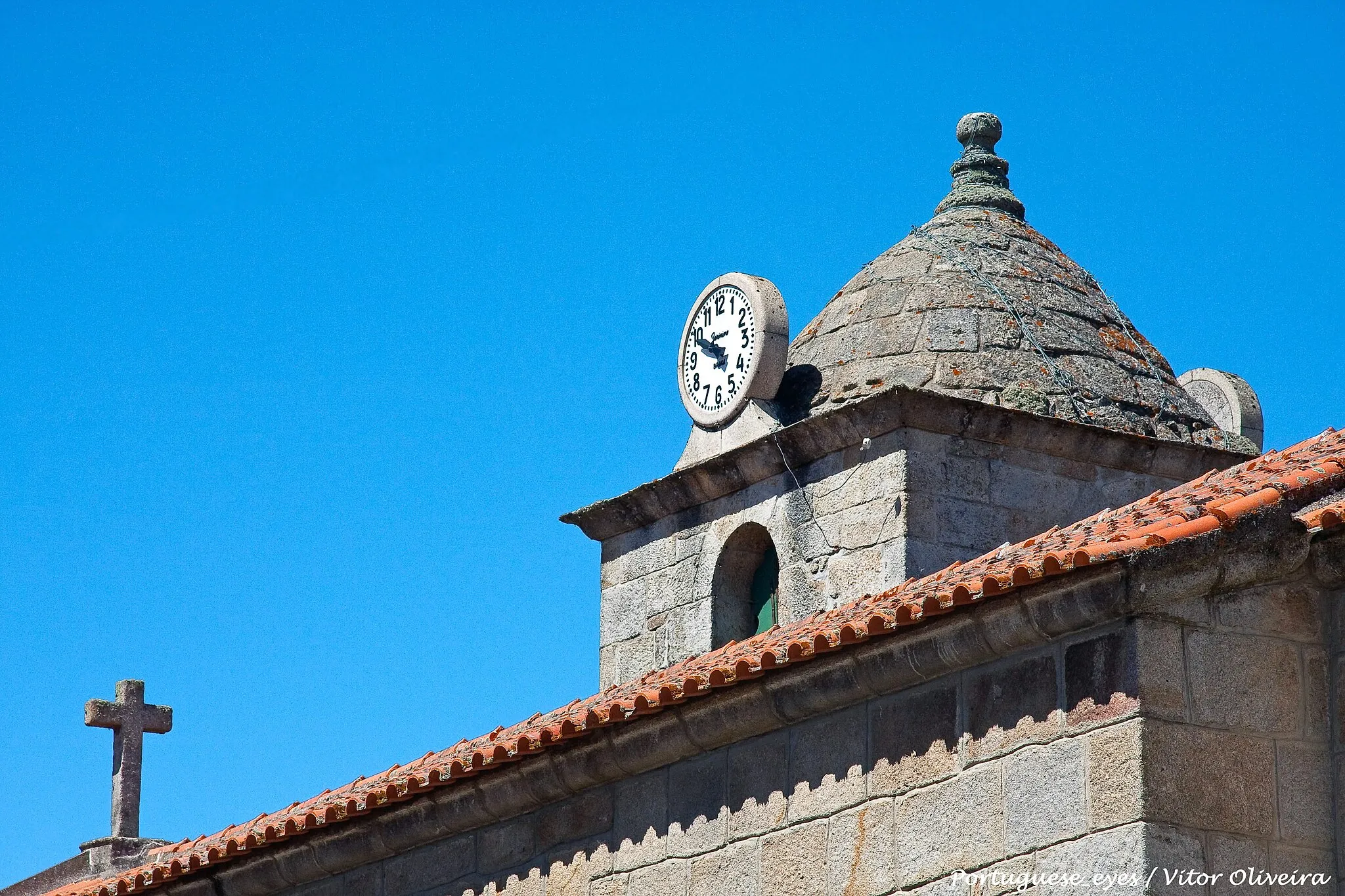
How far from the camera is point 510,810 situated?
967 cm

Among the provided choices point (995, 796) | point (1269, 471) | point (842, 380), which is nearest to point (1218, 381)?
point (842, 380)

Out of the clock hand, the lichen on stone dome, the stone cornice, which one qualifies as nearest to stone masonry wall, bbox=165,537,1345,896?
the stone cornice

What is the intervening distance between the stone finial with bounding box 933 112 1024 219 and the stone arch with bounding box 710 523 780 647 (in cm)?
277

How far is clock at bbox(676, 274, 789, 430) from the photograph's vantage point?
1343cm

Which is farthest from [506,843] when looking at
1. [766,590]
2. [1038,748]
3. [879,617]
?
[766,590]

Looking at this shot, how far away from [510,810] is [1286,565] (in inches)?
A: 139

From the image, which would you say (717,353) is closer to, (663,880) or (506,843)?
(506,843)

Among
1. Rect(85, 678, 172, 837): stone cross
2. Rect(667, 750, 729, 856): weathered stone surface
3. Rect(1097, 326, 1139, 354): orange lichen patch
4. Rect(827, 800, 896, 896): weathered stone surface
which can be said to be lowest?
Rect(827, 800, 896, 896): weathered stone surface

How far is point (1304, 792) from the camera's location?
7516 mm

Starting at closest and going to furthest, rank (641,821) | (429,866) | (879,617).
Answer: (879,617), (641,821), (429,866)

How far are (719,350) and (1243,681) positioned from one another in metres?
6.66

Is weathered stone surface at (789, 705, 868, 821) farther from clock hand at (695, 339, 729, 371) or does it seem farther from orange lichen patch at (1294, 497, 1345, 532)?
clock hand at (695, 339, 729, 371)

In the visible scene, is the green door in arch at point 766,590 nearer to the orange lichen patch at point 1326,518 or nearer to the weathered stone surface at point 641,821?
the weathered stone surface at point 641,821

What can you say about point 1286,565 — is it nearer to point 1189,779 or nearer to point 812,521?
point 1189,779
